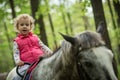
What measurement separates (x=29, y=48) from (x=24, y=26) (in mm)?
418

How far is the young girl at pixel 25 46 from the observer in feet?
18.5

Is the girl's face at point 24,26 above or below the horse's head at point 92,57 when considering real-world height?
above

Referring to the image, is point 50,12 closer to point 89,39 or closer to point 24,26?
point 24,26

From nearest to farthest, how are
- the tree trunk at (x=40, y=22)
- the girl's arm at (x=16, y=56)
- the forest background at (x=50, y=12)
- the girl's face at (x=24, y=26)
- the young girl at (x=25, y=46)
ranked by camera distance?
1. the girl's arm at (x=16, y=56)
2. the young girl at (x=25, y=46)
3. the girl's face at (x=24, y=26)
4. the forest background at (x=50, y=12)
5. the tree trunk at (x=40, y=22)

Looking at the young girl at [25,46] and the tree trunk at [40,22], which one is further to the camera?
the tree trunk at [40,22]

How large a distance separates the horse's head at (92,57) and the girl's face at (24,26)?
70.0 inches

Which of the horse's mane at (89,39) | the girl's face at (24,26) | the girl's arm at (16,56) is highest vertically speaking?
the girl's face at (24,26)

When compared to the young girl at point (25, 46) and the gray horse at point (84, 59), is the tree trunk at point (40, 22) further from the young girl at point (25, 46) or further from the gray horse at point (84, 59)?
the gray horse at point (84, 59)

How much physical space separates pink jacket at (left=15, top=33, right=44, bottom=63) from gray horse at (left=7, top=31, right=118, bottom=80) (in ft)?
3.08

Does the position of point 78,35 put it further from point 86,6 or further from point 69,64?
point 86,6

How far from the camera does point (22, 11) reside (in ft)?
65.9

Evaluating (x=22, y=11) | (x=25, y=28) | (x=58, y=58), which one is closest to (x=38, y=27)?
(x=22, y=11)

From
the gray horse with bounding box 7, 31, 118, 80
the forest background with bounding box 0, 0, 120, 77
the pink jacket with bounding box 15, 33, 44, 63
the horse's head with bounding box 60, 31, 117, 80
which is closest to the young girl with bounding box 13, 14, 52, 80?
the pink jacket with bounding box 15, 33, 44, 63

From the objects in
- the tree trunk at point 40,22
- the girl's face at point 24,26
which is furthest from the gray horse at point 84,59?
the tree trunk at point 40,22
